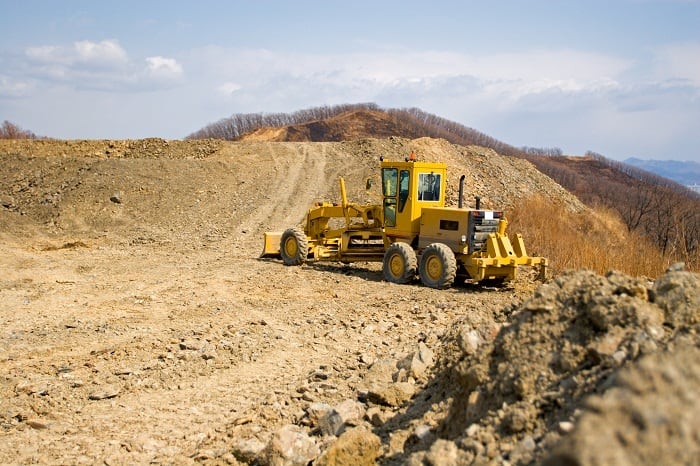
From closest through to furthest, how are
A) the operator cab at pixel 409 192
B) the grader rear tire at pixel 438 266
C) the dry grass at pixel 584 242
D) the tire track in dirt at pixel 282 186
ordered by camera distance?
the dry grass at pixel 584 242 < the grader rear tire at pixel 438 266 < the operator cab at pixel 409 192 < the tire track in dirt at pixel 282 186

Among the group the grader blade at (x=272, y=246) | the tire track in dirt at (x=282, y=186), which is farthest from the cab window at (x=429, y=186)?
the tire track in dirt at (x=282, y=186)

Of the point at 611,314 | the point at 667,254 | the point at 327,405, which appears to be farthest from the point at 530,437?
the point at 667,254

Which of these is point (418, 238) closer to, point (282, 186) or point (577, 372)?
point (577, 372)

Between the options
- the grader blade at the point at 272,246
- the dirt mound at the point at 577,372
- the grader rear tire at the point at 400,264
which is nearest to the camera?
the dirt mound at the point at 577,372

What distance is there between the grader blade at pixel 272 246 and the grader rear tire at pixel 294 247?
87cm

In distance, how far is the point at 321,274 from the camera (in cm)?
1347

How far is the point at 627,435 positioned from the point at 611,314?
2.06m

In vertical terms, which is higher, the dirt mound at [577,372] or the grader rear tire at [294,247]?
the dirt mound at [577,372]

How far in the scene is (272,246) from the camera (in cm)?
1539

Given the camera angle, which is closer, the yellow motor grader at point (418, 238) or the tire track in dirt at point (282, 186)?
the yellow motor grader at point (418, 238)

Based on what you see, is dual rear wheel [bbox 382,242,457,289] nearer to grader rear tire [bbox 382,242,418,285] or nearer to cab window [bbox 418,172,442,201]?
grader rear tire [bbox 382,242,418,285]

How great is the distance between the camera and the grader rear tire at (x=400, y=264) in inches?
480

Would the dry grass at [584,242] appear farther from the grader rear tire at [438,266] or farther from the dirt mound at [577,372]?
the dirt mound at [577,372]

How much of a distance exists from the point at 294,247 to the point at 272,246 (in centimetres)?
130
